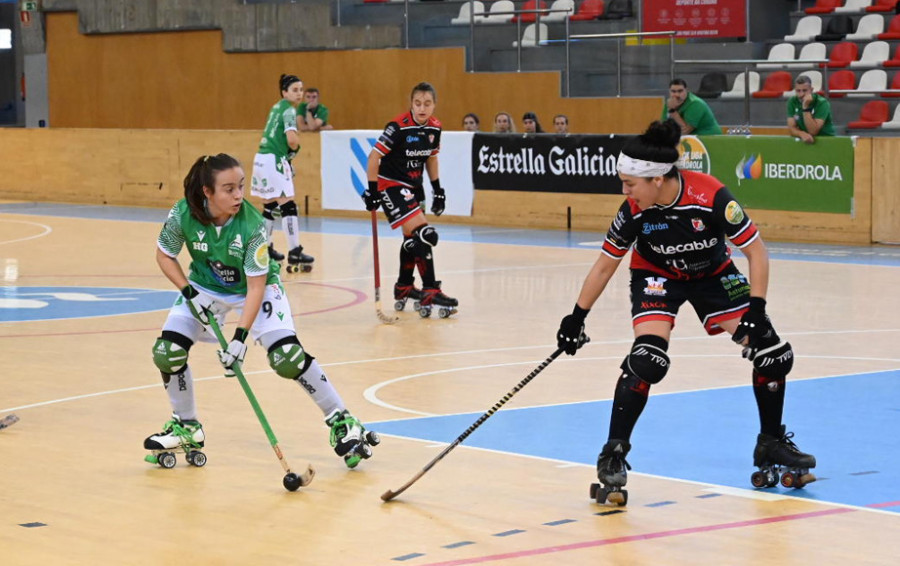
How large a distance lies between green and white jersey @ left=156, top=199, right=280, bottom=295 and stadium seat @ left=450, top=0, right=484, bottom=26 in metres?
19.0

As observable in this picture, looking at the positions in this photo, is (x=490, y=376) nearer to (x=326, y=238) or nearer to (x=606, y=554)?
(x=606, y=554)

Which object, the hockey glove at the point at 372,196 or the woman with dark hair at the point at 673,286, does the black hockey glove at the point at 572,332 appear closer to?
the woman with dark hair at the point at 673,286

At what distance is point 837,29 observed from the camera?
952 inches

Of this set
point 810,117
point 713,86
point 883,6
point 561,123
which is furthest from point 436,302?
point 883,6

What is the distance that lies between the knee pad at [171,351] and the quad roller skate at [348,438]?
30.8 inches

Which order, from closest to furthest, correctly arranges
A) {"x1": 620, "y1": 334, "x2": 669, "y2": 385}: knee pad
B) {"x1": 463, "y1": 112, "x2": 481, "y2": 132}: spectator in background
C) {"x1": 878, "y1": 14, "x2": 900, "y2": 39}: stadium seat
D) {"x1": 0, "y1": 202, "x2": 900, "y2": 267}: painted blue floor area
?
{"x1": 620, "y1": 334, "x2": 669, "y2": 385}: knee pad < {"x1": 0, "y1": 202, "x2": 900, "y2": 267}: painted blue floor area < {"x1": 463, "y1": 112, "x2": 481, "y2": 132}: spectator in background < {"x1": 878, "y1": 14, "x2": 900, "y2": 39}: stadium seat

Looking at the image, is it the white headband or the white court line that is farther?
the white court line

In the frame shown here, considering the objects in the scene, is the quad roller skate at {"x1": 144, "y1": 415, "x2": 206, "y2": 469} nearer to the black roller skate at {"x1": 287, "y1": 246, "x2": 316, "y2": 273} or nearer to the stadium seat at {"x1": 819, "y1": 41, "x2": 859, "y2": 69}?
the black roller skate at {"x1": 287, "y1": 246, "x2": 316, "y2": 273}

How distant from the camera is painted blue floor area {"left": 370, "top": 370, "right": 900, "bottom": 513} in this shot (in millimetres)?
7430

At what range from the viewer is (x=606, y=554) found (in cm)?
607

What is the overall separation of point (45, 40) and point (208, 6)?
5156mm

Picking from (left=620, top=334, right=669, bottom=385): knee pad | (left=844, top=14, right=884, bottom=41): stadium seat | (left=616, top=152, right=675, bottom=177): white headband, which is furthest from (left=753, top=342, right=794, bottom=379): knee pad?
(left=844, top=14, right=884, bottom=41): stadium seat

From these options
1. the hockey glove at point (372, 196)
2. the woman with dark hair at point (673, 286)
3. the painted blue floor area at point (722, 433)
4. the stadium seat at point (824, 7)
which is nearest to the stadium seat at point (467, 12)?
the stadium seat at point (824, 7)

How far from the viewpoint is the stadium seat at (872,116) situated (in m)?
22.3
